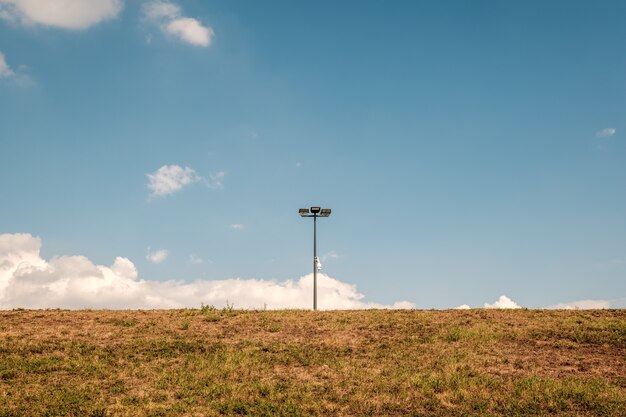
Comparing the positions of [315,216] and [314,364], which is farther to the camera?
[315,216]

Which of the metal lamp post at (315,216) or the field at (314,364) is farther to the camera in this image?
the metal lamp post at (315,216)

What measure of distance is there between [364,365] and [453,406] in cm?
337

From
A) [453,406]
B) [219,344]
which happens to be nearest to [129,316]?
[219,344]

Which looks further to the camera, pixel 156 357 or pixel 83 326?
pixel 83 326

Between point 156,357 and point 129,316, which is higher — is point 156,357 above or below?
below

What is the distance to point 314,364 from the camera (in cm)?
1522

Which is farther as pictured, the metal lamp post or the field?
the metal lamp post

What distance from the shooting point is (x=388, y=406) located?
12.3 m

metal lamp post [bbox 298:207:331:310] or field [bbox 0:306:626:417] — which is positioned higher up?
metal lamp post [bbox 298:207:331:310]

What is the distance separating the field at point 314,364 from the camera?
12344 millimetres

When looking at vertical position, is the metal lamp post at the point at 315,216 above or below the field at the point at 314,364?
above

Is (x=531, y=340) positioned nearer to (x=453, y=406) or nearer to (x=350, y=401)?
(x=453, y=406)

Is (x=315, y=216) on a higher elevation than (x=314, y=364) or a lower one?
higher

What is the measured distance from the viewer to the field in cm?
1234
